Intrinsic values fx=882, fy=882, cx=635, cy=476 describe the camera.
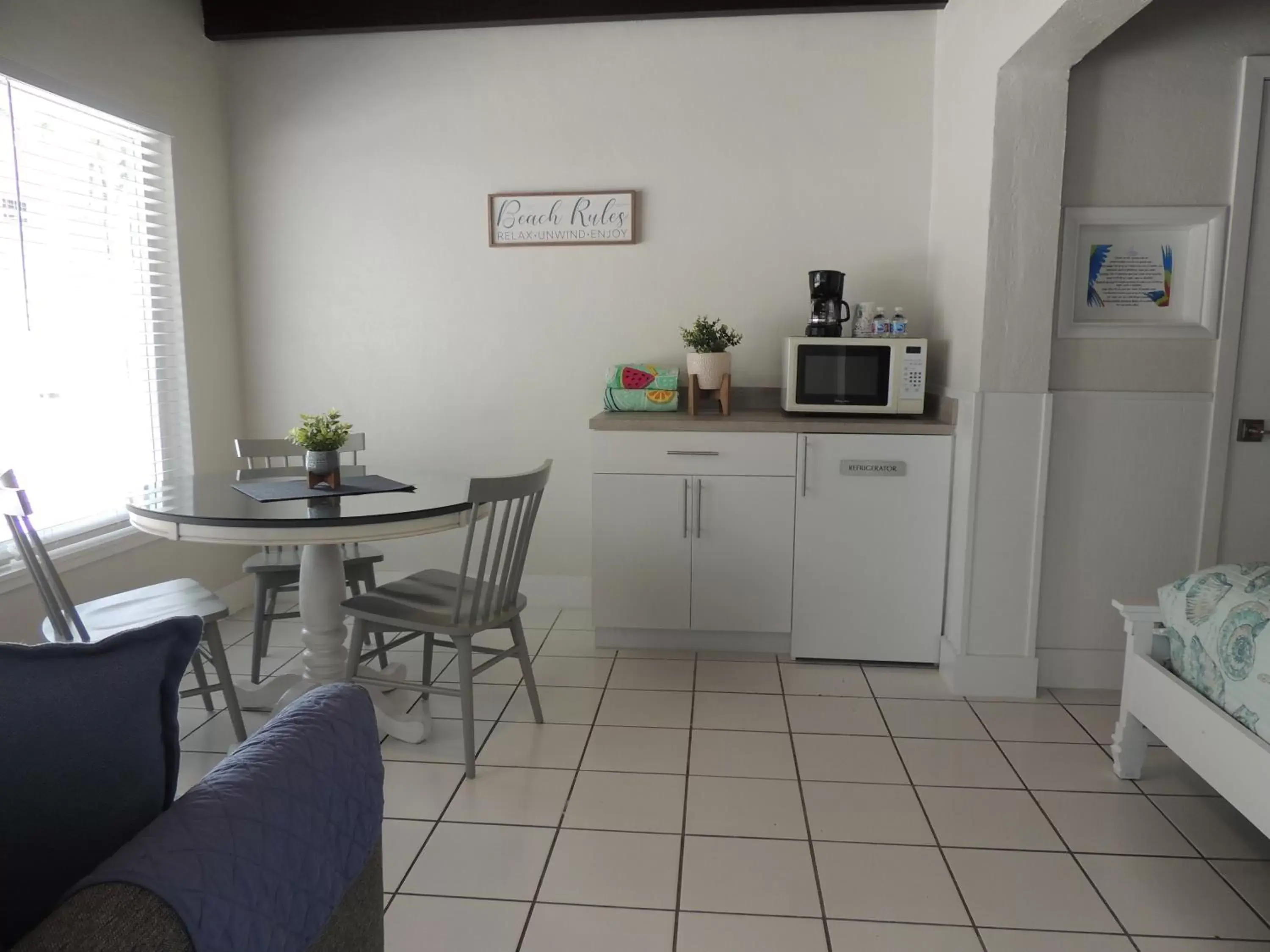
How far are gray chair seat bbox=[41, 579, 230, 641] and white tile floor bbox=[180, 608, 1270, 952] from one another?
16.8 inches

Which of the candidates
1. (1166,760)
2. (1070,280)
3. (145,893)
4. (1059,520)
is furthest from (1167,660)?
(145,893)

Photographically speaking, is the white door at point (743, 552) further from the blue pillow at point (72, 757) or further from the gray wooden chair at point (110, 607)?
the blue pillow at point (72, 757)

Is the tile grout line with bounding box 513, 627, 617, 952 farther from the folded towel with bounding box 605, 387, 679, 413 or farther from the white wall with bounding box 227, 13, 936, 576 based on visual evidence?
the white wall with bounding box 227, 13, 936, 576

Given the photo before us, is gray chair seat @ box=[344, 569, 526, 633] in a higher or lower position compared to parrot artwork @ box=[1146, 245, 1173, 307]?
lower

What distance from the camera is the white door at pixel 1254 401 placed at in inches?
111

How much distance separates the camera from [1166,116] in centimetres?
278

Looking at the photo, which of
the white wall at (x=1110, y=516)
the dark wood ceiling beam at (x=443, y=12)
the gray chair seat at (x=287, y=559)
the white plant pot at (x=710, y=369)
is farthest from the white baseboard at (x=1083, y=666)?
the dark wood ceiling beam at (x=443, y=12)

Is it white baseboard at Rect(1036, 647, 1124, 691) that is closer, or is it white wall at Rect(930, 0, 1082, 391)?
white wall at Rect(930, 0, 1082, 391)

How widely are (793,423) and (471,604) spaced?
134 centimetres

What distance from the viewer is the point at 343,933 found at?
3.76ft

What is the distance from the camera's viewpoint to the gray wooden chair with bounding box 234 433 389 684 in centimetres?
295

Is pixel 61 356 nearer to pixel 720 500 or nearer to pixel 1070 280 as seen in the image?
pixel 720 500

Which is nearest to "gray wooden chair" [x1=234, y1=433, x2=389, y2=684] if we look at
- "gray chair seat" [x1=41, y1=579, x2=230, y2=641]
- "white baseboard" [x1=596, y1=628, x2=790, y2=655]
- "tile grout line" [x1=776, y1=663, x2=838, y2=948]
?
"gray chair seat" [x1=41, y1=579, x2=230, y2=641]

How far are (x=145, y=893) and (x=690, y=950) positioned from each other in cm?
123
